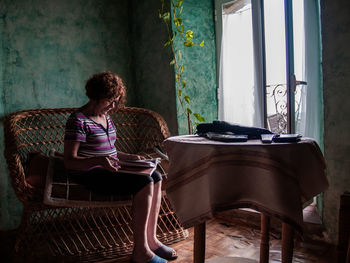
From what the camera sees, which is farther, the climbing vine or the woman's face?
→ the climbing vine

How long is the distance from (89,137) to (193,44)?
138 cm

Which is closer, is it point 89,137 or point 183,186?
point 183,186

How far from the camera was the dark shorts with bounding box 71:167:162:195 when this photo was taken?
178 centimetres

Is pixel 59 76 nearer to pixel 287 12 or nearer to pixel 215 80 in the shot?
pixel 215 80

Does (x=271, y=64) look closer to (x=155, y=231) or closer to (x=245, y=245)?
(x=245, y=245)

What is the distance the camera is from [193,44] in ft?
8.95

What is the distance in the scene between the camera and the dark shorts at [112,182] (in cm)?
178

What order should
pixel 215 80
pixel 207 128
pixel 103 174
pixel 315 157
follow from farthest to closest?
pixel 215 80 → pixel 103 174 → pixel 207 128 → pixel 315 157

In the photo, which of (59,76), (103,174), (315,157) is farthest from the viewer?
(59,76)

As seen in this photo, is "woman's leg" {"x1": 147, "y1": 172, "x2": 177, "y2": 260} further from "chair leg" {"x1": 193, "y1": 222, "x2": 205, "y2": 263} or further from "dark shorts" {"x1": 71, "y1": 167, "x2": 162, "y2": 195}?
"chair leg" {"x1": 193, "y1": 222, "x2": 205, "y2": 263}

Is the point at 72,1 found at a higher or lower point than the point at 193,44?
higher

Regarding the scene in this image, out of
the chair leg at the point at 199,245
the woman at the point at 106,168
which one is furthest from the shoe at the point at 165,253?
the chair leg at the point at 199,245

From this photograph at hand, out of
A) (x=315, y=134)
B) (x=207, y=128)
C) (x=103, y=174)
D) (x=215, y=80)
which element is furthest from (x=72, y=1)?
(x=315, y=134)

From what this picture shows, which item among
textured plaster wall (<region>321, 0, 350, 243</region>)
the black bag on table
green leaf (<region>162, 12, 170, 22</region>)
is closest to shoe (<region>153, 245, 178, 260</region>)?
the black bag on table
